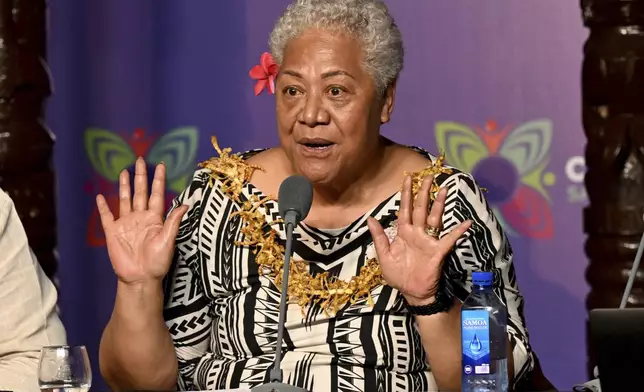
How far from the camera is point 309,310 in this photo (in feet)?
9.10

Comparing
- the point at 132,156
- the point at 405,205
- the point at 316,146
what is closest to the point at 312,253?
the point at 316,146

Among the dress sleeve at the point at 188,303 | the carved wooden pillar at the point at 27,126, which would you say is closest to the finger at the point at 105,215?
the dress sleeve at the point at 188,303

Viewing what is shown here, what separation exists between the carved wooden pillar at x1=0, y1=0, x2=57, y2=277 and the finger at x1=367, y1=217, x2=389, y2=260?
1897mm

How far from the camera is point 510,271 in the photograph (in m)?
2.88

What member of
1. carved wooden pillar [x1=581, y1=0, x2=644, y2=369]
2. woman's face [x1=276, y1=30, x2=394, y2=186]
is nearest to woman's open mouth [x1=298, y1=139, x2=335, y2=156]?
woman's face [x1=276, y1=30, x2=394, y2=186]

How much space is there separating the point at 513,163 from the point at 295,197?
85.3 inches

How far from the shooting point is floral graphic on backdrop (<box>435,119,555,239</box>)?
14.0ft

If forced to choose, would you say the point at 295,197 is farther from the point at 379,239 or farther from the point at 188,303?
the point at 188,303

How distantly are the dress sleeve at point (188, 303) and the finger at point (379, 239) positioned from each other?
1.78 ft

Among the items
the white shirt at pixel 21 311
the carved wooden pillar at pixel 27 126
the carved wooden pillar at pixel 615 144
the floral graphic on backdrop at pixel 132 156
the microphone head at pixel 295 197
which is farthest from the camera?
the floral graphic on backdrop at pixel 132 156

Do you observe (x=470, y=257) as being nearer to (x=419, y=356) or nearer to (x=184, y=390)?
(x=419, y=356)

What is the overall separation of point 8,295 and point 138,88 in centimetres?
208

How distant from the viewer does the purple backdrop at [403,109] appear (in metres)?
4.25

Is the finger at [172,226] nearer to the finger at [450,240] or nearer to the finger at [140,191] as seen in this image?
the finger at [140,191]
